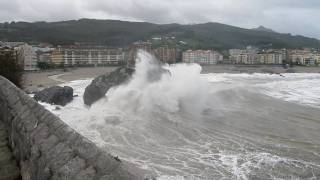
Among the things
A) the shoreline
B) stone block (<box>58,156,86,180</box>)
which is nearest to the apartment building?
the shoreline

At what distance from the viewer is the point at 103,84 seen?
89.8ft

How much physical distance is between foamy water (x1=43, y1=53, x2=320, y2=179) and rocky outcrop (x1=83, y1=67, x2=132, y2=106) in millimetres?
658

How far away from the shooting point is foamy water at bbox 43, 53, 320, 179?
12.2 metres

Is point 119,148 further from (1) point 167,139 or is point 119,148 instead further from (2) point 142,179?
(2) point 142,179

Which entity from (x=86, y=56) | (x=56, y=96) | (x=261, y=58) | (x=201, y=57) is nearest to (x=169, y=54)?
(x=201, y=57)

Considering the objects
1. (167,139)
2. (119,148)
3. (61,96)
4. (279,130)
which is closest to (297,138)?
(279,130)

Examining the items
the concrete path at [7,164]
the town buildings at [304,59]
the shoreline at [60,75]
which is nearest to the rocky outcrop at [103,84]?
the shoreline at [60,75]

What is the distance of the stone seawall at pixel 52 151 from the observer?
367cm

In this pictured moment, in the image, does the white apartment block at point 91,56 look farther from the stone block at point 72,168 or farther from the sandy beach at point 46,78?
the stone block at point 72,168

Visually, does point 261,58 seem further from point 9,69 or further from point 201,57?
point 9,69

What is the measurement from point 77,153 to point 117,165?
0.56m

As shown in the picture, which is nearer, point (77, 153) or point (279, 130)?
point (77, 153)

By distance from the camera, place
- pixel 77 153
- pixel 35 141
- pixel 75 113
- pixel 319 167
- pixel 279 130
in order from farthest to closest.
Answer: pixel 75 113 → pixel 279 130 → pixel 319 167 → pixel 35 141 → pixel 77 153

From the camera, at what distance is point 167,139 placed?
16.2m
